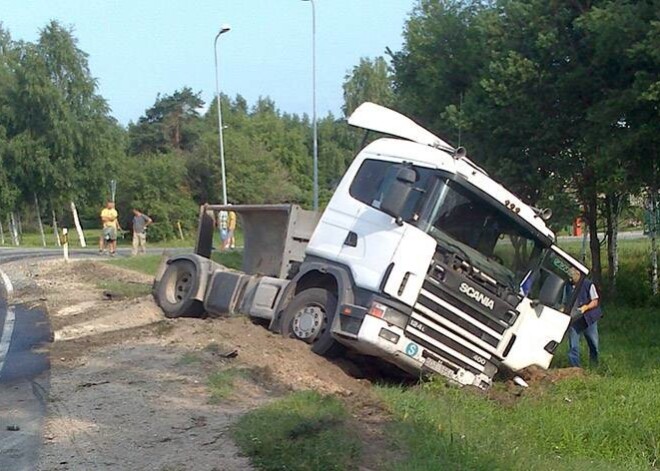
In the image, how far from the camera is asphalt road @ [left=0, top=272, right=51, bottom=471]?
7.09 meters

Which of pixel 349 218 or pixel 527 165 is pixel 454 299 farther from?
pixel 527 165

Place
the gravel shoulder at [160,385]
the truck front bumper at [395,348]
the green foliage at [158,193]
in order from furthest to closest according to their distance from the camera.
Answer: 1. the green foliage at [158,193]
2. the truck front bumper at [395,348]
3. the gravel shoulder at [160,385]

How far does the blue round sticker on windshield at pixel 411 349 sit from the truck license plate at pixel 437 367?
18cm

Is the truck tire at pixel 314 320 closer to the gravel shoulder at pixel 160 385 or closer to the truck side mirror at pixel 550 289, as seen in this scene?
the gravel shoulder at pixel 160 385

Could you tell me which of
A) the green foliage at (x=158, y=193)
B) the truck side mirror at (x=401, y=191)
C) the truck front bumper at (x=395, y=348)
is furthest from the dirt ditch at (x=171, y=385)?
the green foliage at (x=158, y=193)

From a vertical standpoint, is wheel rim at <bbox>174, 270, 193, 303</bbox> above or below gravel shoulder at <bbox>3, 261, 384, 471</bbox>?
above

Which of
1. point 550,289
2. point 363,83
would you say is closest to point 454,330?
point 550,289

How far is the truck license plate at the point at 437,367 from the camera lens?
10.4 meters

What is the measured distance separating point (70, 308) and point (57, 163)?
4186 centimetres

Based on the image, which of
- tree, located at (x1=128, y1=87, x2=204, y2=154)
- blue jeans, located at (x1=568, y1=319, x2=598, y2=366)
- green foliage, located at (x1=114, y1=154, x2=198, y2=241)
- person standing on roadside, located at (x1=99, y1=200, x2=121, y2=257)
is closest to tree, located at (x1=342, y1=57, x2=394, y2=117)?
tree, located at (x1=128, y1=87, x2=204, y2=154)

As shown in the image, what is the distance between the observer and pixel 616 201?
64.7 ft

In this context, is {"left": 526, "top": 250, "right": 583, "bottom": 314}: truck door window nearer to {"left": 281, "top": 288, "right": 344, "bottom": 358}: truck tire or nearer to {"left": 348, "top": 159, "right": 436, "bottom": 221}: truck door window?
{"left": 348, "top": 159, "right": 436, "bottom": 221}: truck door window

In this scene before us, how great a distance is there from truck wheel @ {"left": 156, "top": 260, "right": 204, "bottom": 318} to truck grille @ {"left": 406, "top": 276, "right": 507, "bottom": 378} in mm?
4790

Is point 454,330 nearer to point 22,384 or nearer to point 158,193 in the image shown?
point 22,384
